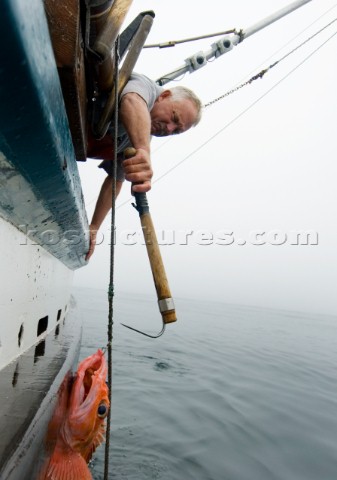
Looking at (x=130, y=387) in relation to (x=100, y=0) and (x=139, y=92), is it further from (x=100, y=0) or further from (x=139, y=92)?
(x=100, y=0)

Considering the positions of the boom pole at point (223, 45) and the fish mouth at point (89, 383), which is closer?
the fish mouth at point (89, 383)

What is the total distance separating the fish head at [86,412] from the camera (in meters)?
2.16

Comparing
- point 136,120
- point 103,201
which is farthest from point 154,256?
point 103,201

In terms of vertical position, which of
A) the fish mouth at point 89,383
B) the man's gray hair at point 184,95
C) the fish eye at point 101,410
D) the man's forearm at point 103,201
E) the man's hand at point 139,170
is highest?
the man's gray hair at point 184,95

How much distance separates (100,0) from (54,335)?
3247mm

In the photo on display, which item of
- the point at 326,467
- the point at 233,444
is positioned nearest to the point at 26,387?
the point at 233,444

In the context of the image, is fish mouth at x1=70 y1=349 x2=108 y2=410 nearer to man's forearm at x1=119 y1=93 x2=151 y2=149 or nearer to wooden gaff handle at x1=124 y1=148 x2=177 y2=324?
wooden gaff handle at x1=124 y1=148 x2=177 y2=324

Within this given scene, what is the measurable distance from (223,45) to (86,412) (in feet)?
24.2

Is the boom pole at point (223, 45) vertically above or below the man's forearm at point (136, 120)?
above

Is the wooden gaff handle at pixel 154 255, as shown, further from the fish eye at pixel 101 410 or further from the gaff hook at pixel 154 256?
the fish eye at pixel 101 410

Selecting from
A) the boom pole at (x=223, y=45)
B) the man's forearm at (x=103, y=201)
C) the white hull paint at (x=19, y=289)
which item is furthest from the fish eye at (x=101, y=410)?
the boom pole at (x=223, y=45)

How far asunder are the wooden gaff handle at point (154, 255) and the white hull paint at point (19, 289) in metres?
0.69

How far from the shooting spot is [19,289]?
6.68 feet

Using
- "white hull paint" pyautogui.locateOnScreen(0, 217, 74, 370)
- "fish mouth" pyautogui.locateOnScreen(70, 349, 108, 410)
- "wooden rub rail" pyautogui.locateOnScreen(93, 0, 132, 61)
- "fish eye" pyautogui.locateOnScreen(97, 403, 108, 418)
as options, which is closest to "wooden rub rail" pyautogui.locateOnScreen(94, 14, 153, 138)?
"wooden rub rail" pyautogui.locateOnScreen(93, 0, 132, 61)
